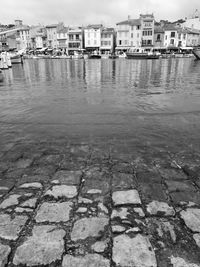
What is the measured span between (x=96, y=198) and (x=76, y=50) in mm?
99375

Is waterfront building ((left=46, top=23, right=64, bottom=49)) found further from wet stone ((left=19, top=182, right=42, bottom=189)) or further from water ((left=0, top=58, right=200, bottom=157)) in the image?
wet stone ((left=19, top=182, right=42, bottom=189))

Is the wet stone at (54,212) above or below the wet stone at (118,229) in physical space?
below

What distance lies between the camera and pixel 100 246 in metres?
2.65

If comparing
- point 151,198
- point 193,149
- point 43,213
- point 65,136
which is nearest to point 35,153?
point 65,136

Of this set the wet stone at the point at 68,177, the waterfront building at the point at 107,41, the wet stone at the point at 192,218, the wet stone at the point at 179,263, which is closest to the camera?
the wet stone at the point at 179,263

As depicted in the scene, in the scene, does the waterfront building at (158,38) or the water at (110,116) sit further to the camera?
the waterfront building at (158,38)

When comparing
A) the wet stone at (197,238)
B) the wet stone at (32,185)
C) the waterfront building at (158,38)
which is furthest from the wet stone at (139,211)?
the waterfront building at (158,38)

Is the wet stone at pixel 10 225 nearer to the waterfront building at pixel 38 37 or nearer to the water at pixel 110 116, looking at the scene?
the water at pixel 110 116

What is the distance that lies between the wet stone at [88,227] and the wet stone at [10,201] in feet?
3.76

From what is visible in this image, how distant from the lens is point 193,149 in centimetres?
571

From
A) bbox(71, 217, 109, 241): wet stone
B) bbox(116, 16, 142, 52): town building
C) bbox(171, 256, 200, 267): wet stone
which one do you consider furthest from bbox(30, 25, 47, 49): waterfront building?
bbox(171, 256, 200, 267): wet stone

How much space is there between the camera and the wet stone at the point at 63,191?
12.2 feet

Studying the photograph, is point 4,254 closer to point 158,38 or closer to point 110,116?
point 110,116

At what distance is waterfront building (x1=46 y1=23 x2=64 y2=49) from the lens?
97.9 metres
